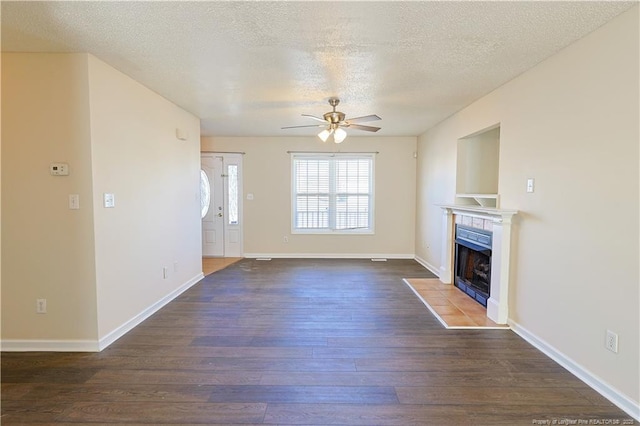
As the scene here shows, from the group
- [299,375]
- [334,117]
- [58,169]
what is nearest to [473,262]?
[334,117]

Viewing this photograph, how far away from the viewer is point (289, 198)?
6.47 metres

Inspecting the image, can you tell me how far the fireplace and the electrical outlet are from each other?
147 cm

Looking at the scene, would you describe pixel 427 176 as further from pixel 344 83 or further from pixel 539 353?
pixel 539 353

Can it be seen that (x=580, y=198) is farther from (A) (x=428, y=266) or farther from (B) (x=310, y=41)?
(A) (x=428, y=266)

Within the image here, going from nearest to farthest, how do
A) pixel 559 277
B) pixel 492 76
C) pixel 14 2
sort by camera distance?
pixel 14 2, pixel 559 277, pixel 492 76

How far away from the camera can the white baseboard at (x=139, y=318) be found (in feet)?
8.95

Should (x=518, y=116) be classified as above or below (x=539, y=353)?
above

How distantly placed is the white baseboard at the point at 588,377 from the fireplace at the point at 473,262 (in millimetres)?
829

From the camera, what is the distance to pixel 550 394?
2.07 m

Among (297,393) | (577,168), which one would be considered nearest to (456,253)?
(577,168)

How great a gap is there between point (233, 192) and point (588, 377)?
5827 millimetres

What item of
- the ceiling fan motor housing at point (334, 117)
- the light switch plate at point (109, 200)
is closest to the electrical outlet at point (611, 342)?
the ceiling fan motor housing at point (334, 117)

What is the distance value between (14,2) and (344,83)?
2418mm

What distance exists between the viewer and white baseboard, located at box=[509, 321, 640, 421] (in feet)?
6.18
